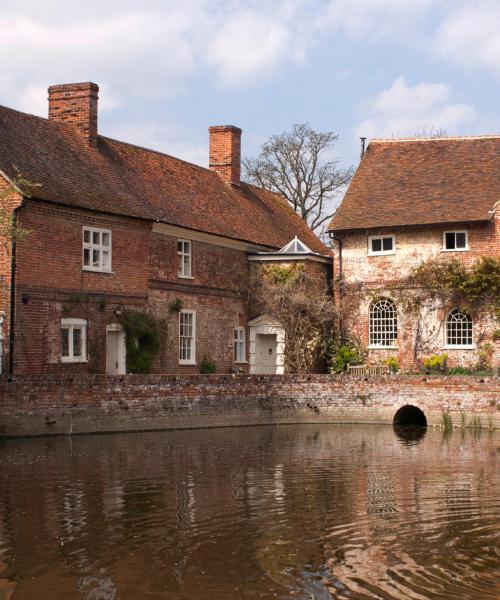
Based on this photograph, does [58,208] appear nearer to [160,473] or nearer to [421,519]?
[160,473]

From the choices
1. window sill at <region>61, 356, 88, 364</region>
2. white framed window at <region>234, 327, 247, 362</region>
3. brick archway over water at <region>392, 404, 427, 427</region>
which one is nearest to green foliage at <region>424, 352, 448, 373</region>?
brick archway over water at <region>392, 404, 427, 427</region>

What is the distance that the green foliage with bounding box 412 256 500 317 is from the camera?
3441cm

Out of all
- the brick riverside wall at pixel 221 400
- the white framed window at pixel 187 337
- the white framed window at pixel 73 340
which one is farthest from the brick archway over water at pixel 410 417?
the white framed window at pixel 73 340

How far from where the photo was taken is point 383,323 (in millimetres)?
36719

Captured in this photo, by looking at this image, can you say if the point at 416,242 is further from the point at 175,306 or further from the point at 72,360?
the point at 72,360

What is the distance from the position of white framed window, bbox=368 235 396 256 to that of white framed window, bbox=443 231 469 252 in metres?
1.91

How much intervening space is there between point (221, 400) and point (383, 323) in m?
9.88

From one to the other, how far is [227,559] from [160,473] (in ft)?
24.2

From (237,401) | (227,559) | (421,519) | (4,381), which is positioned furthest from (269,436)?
(227,559)

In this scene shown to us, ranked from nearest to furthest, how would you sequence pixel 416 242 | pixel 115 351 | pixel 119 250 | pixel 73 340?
pixel 73 340 < pixel 115 351 < pixel 119 250 < pixel 416 242

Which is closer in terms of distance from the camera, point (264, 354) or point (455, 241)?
point (455, 241)

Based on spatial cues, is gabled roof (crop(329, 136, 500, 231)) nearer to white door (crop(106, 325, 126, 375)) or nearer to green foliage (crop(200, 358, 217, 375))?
green foliage (crop(200, 358, 217, 375))

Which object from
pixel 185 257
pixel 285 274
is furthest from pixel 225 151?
pixel 185 257

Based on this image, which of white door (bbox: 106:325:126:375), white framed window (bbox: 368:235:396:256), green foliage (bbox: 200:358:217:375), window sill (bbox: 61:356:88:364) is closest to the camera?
window sill (bbox: 61:356:88:364)
